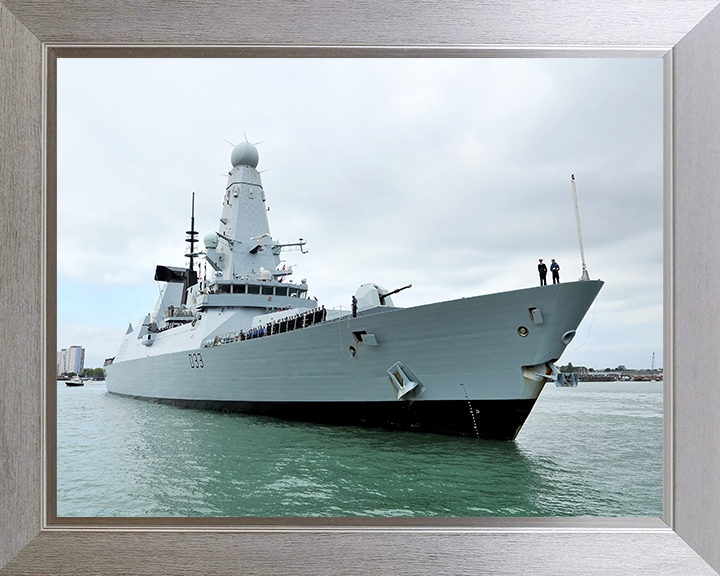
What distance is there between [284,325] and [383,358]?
90.3 inches

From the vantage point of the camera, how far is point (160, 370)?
11.7m

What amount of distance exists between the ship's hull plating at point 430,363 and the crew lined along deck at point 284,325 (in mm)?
392

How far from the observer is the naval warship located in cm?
566

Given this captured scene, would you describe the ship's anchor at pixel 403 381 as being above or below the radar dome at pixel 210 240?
below

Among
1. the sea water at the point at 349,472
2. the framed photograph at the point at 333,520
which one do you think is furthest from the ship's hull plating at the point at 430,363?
the framed photograph at the point at 333,520

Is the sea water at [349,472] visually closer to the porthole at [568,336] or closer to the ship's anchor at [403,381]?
the ship's anchor at [403,381]

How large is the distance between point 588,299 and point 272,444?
152 inches

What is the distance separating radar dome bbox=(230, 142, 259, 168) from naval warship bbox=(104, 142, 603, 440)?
2089 millimetres

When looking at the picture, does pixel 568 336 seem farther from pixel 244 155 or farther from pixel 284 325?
pixel 244 155

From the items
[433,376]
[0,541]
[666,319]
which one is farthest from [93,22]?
[433,376]

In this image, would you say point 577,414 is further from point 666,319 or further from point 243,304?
point 666,319

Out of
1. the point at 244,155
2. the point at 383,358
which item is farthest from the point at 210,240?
the point at 383,358

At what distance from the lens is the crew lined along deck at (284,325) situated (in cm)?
762

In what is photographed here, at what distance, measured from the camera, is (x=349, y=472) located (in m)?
4.70
